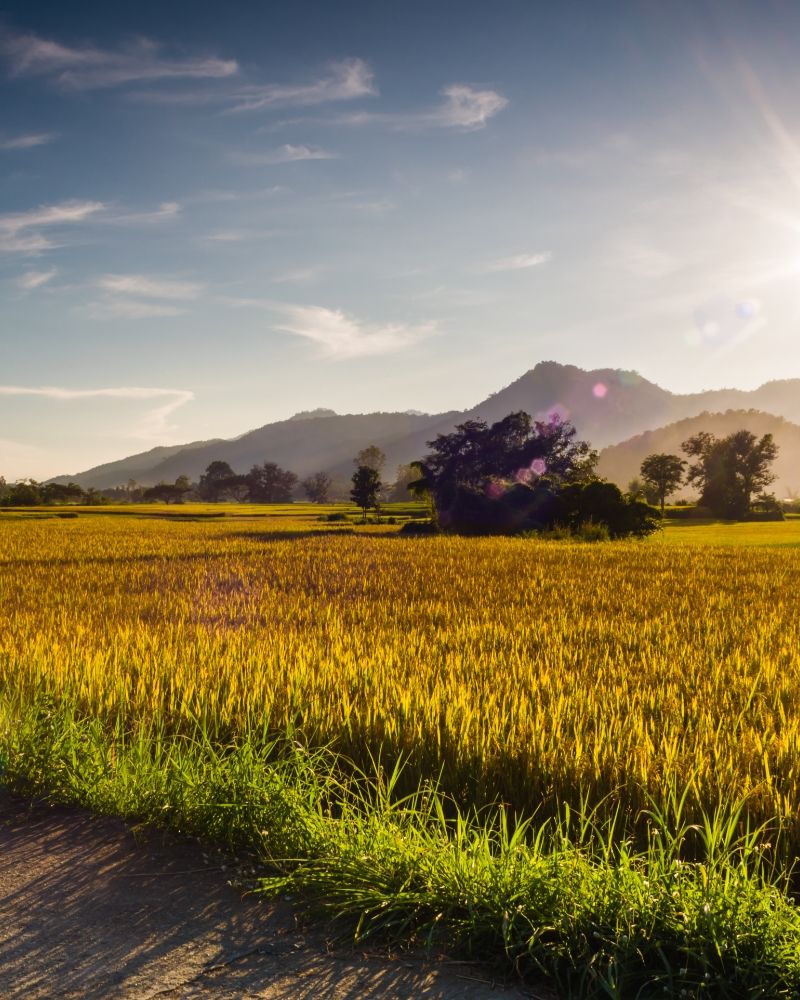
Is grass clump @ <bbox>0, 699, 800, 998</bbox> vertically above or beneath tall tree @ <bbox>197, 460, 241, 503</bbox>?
beneath

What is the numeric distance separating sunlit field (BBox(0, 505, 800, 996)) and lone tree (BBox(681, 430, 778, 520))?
68.6 meters

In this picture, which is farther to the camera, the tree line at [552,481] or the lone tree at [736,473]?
the lone tree at [736,473]

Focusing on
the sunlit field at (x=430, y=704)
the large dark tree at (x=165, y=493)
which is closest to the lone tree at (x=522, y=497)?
the sunlit field at (x=430, y=704)

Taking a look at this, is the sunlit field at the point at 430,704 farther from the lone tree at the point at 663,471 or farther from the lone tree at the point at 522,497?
the lone tree at the point at 663,471

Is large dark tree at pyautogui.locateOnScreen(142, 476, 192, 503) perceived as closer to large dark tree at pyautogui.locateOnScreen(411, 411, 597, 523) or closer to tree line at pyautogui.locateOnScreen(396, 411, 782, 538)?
tree line at pyautogui.locateOnScreen(396, 411, 782, 538)

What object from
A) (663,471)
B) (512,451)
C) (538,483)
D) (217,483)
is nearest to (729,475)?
(663,471)

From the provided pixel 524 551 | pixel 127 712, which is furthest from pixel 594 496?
pixel 127 712

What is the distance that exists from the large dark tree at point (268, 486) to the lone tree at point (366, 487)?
102m

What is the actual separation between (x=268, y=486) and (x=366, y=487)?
105 meters

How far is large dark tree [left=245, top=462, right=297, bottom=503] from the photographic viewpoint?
160500 millimetres

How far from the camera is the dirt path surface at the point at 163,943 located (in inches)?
95.2

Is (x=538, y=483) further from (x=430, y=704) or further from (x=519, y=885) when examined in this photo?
(x=519, y=885)

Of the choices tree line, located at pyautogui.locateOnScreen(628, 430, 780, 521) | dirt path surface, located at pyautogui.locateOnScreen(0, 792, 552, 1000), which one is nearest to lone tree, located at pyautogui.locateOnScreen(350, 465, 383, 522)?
tree line, located at pyautogui.locateOnScreen(628, 430, 780, 521)

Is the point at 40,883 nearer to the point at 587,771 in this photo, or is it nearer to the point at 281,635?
the point at 587,771
